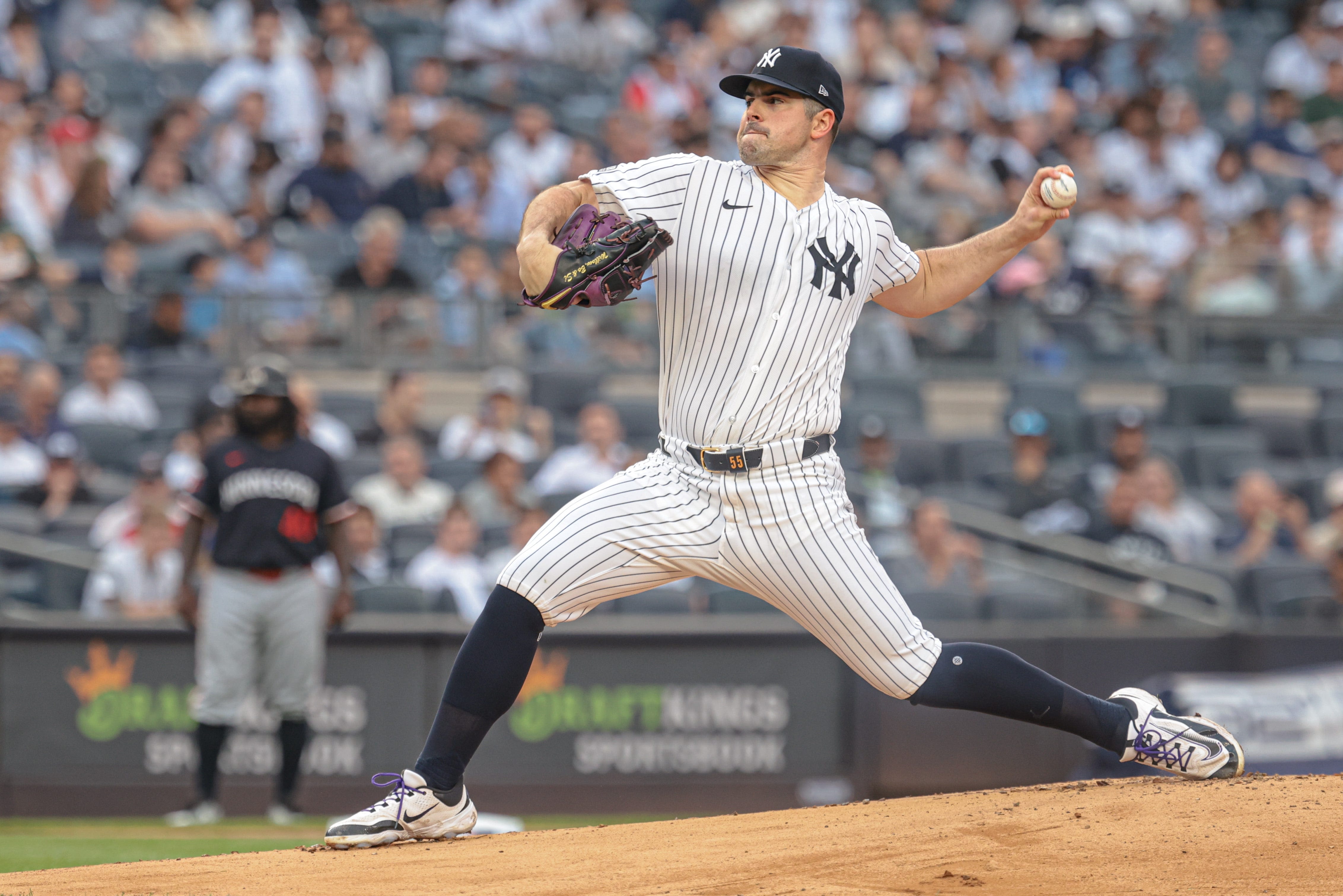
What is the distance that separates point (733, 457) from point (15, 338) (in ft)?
20.8

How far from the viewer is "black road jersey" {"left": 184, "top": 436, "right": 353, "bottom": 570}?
6.71 metres

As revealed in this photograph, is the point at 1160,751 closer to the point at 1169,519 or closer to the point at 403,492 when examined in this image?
the point at 1169,519

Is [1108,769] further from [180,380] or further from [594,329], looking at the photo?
[180,380]

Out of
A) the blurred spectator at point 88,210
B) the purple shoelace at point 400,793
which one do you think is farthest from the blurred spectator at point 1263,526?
the blurred spectator at point 88,210

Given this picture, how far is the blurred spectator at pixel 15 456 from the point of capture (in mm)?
8398

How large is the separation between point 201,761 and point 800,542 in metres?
3.86

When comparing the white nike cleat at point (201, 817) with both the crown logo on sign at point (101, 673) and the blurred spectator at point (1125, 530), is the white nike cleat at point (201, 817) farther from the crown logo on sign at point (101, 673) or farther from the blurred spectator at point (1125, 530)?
the blurred spectator at point (1125, 530)

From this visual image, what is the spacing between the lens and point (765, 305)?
154 inches

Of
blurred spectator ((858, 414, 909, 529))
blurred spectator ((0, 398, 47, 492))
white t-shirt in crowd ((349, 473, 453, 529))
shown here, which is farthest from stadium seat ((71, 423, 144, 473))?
blurred spectator ((858, 414, 909, 529))

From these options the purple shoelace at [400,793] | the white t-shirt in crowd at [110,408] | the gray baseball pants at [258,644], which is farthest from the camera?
the white t-shirt in crowd at [110,408]

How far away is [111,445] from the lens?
884 cm

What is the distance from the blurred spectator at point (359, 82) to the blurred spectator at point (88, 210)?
2.03m

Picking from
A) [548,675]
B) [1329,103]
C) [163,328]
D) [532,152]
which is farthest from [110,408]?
[1329,103]

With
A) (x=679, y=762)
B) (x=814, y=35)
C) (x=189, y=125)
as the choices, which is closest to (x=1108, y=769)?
(x=679, y=762)
